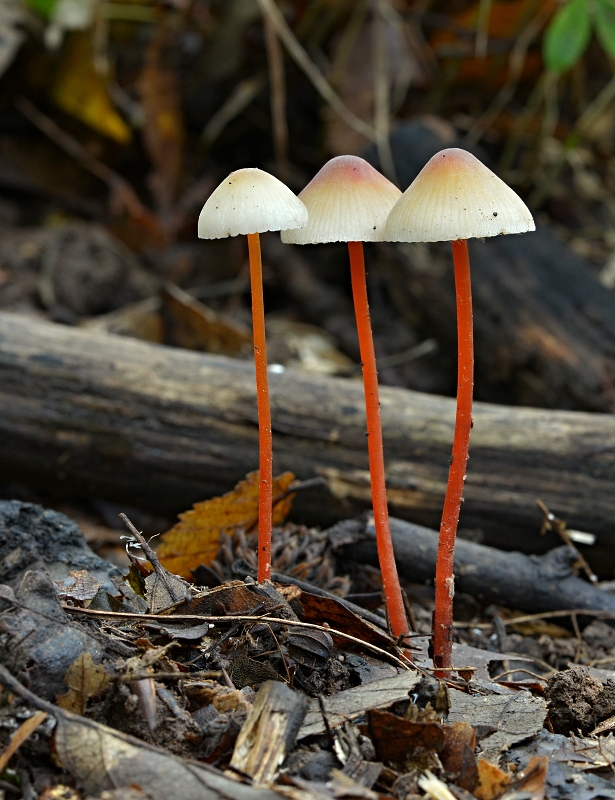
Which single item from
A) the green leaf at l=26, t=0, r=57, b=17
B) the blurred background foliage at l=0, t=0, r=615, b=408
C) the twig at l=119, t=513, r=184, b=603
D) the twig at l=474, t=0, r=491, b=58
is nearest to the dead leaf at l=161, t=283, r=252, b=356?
the blurred background foliage at l=0, t=0, r=615, b=408

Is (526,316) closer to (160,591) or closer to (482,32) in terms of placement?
(482,32)

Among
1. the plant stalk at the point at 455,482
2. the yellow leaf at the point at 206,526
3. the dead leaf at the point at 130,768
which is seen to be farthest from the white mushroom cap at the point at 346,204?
the dead leaf at the point at 130,768

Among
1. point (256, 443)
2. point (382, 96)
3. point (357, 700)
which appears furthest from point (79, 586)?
point (382, 96)

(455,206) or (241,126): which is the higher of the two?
(241,126)

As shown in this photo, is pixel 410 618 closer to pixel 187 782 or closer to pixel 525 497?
pixel 525 497

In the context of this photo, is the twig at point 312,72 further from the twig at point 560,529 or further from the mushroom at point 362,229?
the twig at point 560,529

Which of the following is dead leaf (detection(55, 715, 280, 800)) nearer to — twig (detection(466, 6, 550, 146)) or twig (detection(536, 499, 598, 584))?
twig (detection(536, 499, 598, 584))
